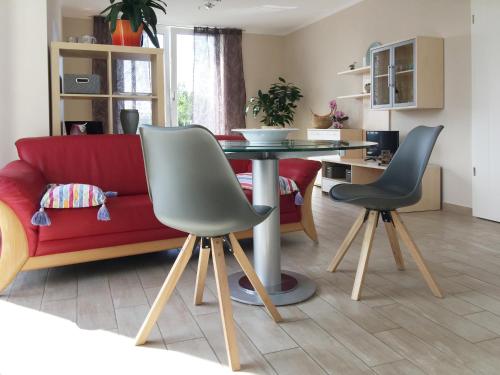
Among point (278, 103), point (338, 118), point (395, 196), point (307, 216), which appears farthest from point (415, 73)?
point (278, 103)

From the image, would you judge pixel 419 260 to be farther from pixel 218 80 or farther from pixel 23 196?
pixel 218 80

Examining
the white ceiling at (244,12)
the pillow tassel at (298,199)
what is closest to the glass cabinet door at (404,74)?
the white ceiling at (244,12)

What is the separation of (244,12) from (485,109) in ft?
12.1

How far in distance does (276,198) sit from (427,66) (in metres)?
3.07

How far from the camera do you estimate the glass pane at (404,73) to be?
4746mm

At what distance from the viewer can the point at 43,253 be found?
8.25ft

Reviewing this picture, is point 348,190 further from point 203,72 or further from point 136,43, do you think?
point 203,72

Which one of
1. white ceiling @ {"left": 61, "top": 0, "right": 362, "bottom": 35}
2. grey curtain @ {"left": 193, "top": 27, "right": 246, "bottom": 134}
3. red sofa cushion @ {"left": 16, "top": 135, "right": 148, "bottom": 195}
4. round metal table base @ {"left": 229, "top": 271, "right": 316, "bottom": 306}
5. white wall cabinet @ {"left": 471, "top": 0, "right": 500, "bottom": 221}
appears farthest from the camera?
grey curtain @ {"left": 193, "top": 27, "right": 246, "bottom": 134}

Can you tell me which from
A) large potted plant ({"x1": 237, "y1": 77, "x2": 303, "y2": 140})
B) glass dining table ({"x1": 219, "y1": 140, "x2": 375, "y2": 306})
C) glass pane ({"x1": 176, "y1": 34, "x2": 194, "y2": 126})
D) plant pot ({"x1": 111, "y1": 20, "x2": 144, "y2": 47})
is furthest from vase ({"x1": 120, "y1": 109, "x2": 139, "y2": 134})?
large potted plant ({"x1": 237, "y1": 77, "x2": 303, "y2": 140})

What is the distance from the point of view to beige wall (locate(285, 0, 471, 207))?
4539 millimetres

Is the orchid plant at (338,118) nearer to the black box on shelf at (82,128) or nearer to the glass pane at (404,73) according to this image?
the glass pane at (404,73)

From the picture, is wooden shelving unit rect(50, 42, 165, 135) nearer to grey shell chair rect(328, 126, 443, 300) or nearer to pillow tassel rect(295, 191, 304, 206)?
pillow tassel rect(295, 191, 304, 206)

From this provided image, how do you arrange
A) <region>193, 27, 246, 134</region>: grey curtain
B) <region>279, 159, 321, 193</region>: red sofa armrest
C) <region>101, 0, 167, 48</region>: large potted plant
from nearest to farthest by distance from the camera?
<region>279, 159, 321, 193</region>: red sofa armrest → <region>101, 0, 167, 48</region>: large potted plant → <region>193, 27, 246, 134</region>: grey curtain

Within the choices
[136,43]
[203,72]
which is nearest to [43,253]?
[136,43]
